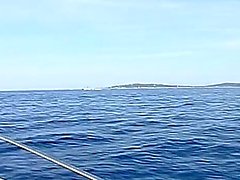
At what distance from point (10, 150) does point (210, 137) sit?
21.2 feet

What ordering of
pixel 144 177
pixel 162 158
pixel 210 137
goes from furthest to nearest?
1. pixel 210 137
2. pixel 162 158
3. pixel 144 177

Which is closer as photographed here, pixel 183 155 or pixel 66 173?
pixel 66 173

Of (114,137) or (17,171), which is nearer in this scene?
(17,171)

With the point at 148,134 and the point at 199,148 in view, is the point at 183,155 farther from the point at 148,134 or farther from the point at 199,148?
the point at 148,134

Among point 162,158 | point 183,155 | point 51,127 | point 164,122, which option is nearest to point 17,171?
point 162,158

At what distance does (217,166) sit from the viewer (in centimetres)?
943

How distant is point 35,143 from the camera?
12.7 m

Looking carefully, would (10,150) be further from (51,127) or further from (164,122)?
(164,122)

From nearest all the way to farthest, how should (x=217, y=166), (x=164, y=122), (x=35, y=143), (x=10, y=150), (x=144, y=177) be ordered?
(x=144, y=177) < (x=217, y=166) < (x=10, y=150) < (x=35, y=143) < (x=164, y=122)

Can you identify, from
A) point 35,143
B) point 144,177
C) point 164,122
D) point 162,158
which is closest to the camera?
point 144,177

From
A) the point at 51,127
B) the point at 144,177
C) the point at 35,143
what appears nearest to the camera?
the point at 144,177

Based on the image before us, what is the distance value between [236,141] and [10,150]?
689 centimetres

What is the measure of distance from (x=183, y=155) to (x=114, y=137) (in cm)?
372

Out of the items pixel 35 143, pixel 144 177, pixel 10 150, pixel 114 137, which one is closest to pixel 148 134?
pixel 114 137
